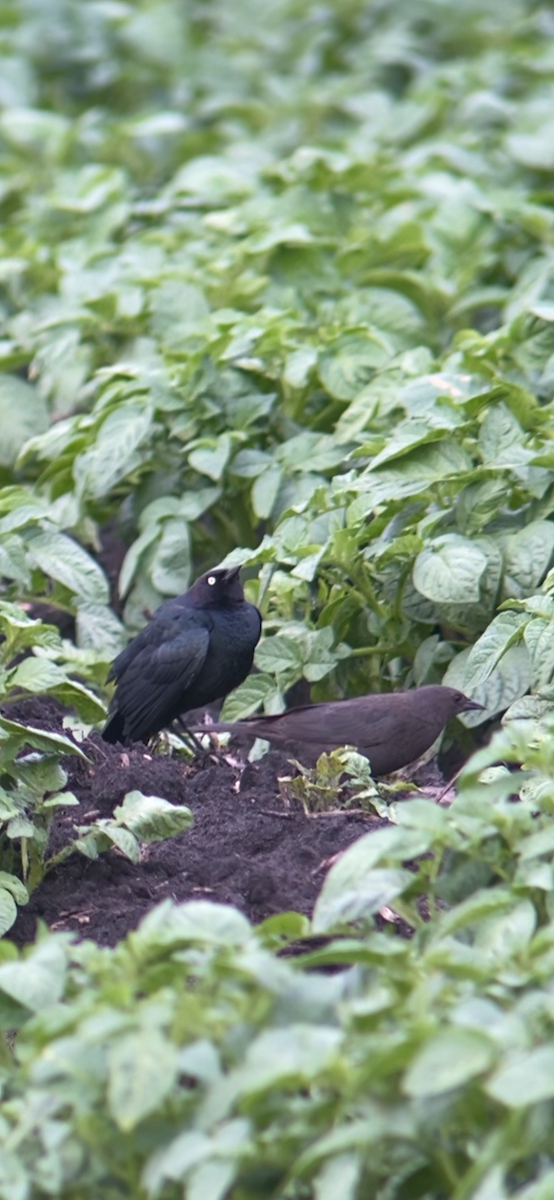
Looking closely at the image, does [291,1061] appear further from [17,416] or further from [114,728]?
[17,416]

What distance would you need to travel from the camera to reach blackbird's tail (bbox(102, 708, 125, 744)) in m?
4.55

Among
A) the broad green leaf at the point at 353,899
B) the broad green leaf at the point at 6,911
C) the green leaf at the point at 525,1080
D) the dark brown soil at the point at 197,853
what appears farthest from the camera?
the dark brown soil at the point at 197,853

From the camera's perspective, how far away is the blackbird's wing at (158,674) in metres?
4.51

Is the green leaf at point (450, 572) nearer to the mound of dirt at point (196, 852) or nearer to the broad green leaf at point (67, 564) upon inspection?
the mound of dirt at point (196, 852)

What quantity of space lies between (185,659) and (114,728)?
26cm

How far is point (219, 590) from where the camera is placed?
4660 millimetres

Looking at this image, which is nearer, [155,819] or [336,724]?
[155,819]

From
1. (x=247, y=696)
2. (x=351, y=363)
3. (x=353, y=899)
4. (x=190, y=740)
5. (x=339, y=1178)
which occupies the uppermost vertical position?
(x=339, y=1178)

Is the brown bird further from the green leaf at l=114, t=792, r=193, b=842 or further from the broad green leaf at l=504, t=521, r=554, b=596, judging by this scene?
the green leaf at l=114, t=792, r=193, b=842

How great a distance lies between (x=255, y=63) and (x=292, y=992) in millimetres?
9450

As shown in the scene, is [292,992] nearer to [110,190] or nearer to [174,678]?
[174,678]

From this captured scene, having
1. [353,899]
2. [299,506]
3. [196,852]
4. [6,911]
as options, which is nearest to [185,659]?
[299,506]

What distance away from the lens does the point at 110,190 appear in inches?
311

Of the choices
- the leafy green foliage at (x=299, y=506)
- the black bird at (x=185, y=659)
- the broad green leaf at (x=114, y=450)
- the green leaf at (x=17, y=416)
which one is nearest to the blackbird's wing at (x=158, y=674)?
the black bird at (x=185, y=659)
